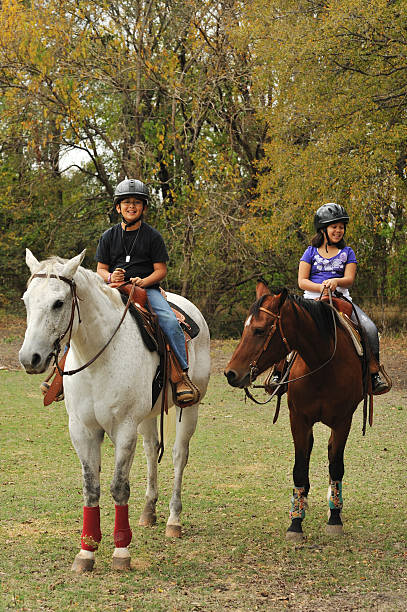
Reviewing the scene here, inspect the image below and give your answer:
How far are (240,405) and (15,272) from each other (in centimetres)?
1394

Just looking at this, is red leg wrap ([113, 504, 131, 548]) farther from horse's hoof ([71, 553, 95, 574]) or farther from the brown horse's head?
the brown horse's head

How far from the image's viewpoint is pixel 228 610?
4.17 m

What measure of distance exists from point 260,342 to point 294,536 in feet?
5.50

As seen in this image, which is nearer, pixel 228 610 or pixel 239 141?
pixel 228 610

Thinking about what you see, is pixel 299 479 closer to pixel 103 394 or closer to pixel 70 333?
pixel 103 394

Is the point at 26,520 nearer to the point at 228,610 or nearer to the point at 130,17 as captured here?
A: the point at 228,610

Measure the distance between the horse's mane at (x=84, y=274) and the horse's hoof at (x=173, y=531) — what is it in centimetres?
187

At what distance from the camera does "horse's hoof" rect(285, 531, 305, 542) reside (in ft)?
17.8

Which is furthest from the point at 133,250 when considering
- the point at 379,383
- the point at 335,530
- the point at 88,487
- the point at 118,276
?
the point at 335,530

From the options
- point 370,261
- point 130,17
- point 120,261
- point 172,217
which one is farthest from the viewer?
point 370,261

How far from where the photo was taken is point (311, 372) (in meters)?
5.25

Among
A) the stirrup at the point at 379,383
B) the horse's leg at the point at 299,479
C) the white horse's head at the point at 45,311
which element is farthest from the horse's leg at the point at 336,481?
the white horse's head at the point at 45,311

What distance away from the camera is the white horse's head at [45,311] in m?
3.96

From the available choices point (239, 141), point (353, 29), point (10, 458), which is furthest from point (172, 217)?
point (10, 458)
